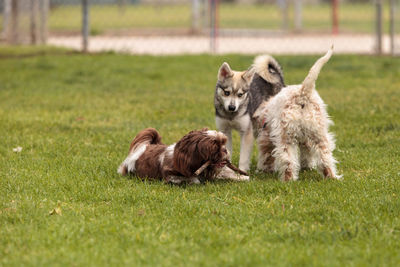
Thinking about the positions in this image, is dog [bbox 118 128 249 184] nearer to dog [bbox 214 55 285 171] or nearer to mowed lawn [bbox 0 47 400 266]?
mowed lawn [bbox 0 47 400 266]

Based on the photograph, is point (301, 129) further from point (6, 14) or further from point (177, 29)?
point (177, 29)

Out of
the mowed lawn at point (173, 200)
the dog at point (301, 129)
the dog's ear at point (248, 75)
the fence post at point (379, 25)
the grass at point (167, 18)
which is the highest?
the grass at point (167, 18)

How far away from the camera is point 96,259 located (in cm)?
445

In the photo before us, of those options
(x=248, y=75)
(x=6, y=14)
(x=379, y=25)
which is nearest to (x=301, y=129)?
(x=248, y=75)

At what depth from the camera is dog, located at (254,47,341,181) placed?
6.29 meters

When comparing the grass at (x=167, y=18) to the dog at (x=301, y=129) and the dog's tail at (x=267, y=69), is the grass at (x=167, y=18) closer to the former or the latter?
the dog's tail at (x=267, y=69)

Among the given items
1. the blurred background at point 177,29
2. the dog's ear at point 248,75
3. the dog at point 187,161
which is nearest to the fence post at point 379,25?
the blurred background at point 177,29

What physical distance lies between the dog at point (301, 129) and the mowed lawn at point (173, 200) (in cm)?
22

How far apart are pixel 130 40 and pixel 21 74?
21.5 ft

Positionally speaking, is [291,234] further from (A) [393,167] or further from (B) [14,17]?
(B) [14,17]

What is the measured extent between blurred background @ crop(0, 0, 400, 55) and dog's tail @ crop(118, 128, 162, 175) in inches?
398

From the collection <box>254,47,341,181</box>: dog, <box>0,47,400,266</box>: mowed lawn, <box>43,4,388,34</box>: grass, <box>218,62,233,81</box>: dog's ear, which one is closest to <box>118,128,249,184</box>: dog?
<box>0,47,400,266</box>: mowed lawn

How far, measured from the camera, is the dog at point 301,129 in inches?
248

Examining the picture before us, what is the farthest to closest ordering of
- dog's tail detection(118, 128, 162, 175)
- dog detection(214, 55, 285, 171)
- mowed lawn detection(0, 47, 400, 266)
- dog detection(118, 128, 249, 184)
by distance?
dog detection(214, 55, 285, 171), dog's tail detection(118, 128, 162, 175), dog detection(118, 128, 249, 184), mowed lawn detection(0, 47, 400, 266)
